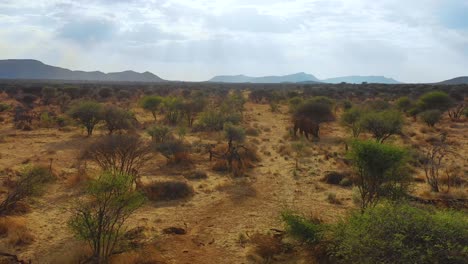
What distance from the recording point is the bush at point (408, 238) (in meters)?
6.03

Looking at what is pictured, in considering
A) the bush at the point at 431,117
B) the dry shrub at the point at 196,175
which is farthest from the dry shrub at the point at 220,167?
the bush at the point at 431,117

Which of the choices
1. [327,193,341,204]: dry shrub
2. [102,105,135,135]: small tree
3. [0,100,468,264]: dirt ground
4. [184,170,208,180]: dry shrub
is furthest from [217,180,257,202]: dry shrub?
[102,105,135,135]: small tree

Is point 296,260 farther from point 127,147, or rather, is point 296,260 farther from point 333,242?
point 127,147

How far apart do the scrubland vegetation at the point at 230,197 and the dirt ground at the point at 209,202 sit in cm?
6

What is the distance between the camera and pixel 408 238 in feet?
21.4

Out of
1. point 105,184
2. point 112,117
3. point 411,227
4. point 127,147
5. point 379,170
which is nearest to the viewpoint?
point 411,227

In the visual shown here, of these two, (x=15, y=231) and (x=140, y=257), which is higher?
(x=15, y=231)

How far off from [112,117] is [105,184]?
18.8m

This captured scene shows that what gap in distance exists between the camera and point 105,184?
8.98 meters

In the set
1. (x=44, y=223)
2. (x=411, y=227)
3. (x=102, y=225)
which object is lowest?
(x=44, y=223)

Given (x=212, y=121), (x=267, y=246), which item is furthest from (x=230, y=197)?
(x=212, y=121)

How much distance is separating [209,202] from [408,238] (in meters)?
8.64

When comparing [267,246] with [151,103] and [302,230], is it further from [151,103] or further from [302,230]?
[151,103]

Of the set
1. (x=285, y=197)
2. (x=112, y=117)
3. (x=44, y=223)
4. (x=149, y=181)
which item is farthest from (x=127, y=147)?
(x=112, y=117)
